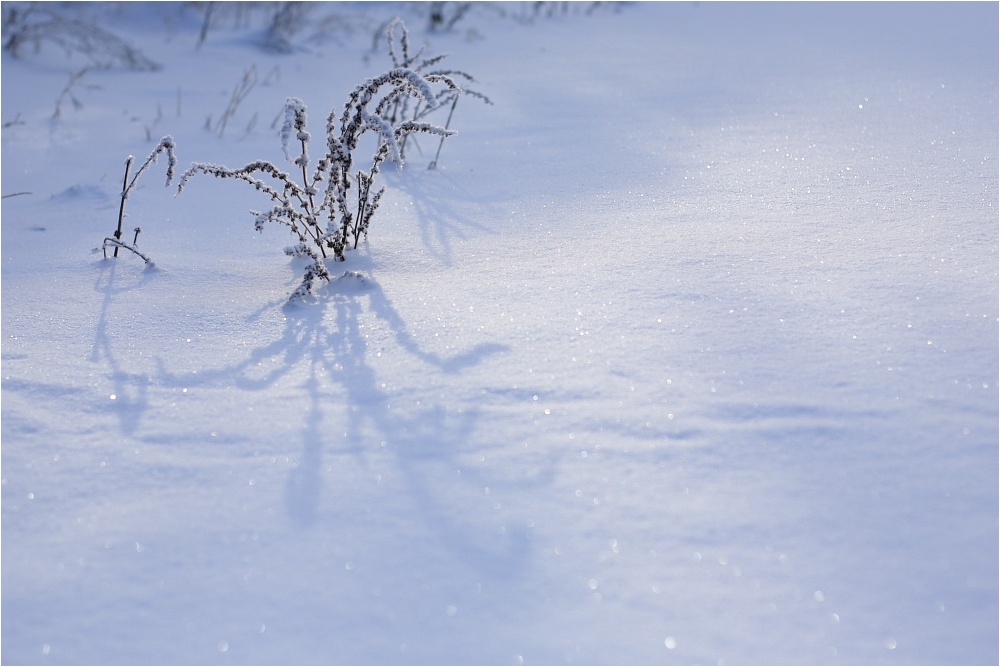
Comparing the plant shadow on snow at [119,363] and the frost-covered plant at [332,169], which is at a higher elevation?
the frost-covered plant at [332,169]

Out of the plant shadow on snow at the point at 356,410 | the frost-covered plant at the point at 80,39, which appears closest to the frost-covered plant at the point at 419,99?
the plant shadow on snow at the point at 356,410

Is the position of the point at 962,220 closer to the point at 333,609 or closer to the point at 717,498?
the point at 717,498

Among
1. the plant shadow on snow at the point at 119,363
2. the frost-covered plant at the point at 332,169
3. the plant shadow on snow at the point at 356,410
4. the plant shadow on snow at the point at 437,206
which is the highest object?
the frost-covered plant at the point at 332,169

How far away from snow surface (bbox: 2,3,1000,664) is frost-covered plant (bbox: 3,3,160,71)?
2134 mm

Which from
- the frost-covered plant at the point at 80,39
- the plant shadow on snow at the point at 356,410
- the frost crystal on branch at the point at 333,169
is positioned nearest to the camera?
the plant shadow on snow at the point at 356,410

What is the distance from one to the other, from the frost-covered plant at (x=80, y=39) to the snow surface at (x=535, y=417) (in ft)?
7.00

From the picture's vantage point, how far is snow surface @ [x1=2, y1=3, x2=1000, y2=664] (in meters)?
1.00

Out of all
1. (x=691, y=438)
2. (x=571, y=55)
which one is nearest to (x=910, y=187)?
(x=691, y=438)

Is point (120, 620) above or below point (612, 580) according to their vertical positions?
below

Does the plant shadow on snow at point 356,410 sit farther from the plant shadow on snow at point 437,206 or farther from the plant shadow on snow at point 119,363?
the plant shadow on snow at point 437,206

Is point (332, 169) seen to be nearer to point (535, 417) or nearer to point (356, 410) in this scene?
point (356, 410)

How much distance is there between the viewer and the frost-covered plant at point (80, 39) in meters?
4.44

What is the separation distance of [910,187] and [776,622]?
1.56m

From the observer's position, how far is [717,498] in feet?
3.71
